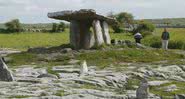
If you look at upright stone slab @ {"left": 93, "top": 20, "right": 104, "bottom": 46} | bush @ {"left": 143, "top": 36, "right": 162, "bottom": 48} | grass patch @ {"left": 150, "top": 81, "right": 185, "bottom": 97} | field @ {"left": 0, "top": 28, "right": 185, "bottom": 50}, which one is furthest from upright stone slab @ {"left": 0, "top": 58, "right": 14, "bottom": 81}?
field @ {"left": 0, "top": 28, "right": 185, "bottom": 50}

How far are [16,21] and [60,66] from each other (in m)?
57.4

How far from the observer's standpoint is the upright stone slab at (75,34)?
3528 cm

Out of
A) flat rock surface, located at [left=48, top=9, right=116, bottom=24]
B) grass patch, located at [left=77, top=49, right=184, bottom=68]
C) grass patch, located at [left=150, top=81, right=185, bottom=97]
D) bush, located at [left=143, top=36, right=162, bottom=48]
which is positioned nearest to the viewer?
grass patch, located at [left=150, top=81, right=185, bottom=97]

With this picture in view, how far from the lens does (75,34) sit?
3572 centimetres

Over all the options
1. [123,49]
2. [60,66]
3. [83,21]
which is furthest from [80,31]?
[60,66]

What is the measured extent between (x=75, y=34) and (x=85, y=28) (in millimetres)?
1387

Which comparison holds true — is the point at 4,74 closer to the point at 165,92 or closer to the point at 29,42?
the point at 165,92

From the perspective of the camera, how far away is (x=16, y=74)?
22.3m

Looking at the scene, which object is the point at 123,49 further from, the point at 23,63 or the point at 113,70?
the point at 113,70

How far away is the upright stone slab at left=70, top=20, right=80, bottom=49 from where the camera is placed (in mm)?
35281

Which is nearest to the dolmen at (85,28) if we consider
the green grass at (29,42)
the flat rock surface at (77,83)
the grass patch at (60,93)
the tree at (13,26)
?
the flat rock surface at (77,83)

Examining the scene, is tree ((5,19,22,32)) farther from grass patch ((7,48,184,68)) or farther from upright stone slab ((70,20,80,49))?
grass patch ((7,48,184,68))

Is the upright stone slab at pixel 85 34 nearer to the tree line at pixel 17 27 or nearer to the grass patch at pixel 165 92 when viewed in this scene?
the grass patch at pixel 165 92

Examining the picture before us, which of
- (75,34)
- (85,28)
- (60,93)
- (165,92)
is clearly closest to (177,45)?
(85,28)
